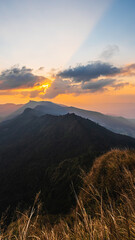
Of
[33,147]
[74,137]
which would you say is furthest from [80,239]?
[33,147]

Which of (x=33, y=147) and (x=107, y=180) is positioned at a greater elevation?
(x=107, y=180)

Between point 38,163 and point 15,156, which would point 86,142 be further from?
point 15,156

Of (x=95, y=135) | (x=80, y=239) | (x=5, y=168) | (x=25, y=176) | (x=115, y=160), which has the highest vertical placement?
(x=80, y=239)

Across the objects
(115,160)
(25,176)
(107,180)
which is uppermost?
(115,160)

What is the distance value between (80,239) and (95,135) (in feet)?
633

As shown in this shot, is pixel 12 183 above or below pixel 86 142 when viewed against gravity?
below

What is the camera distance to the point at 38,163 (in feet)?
450

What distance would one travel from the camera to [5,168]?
14575 centimetres

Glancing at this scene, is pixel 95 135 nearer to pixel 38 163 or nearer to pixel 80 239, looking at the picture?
pixel 38 163

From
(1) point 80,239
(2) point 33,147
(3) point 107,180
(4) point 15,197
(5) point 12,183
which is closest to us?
(1) point 80,239

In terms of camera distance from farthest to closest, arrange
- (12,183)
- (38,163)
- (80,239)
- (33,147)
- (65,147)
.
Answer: (33,147), (65,147), (38,163), (12,183), (80,239)

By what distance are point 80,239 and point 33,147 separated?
202 meters

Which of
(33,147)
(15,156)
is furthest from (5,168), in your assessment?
(33,147)

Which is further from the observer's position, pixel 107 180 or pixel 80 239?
pixel 107 180
